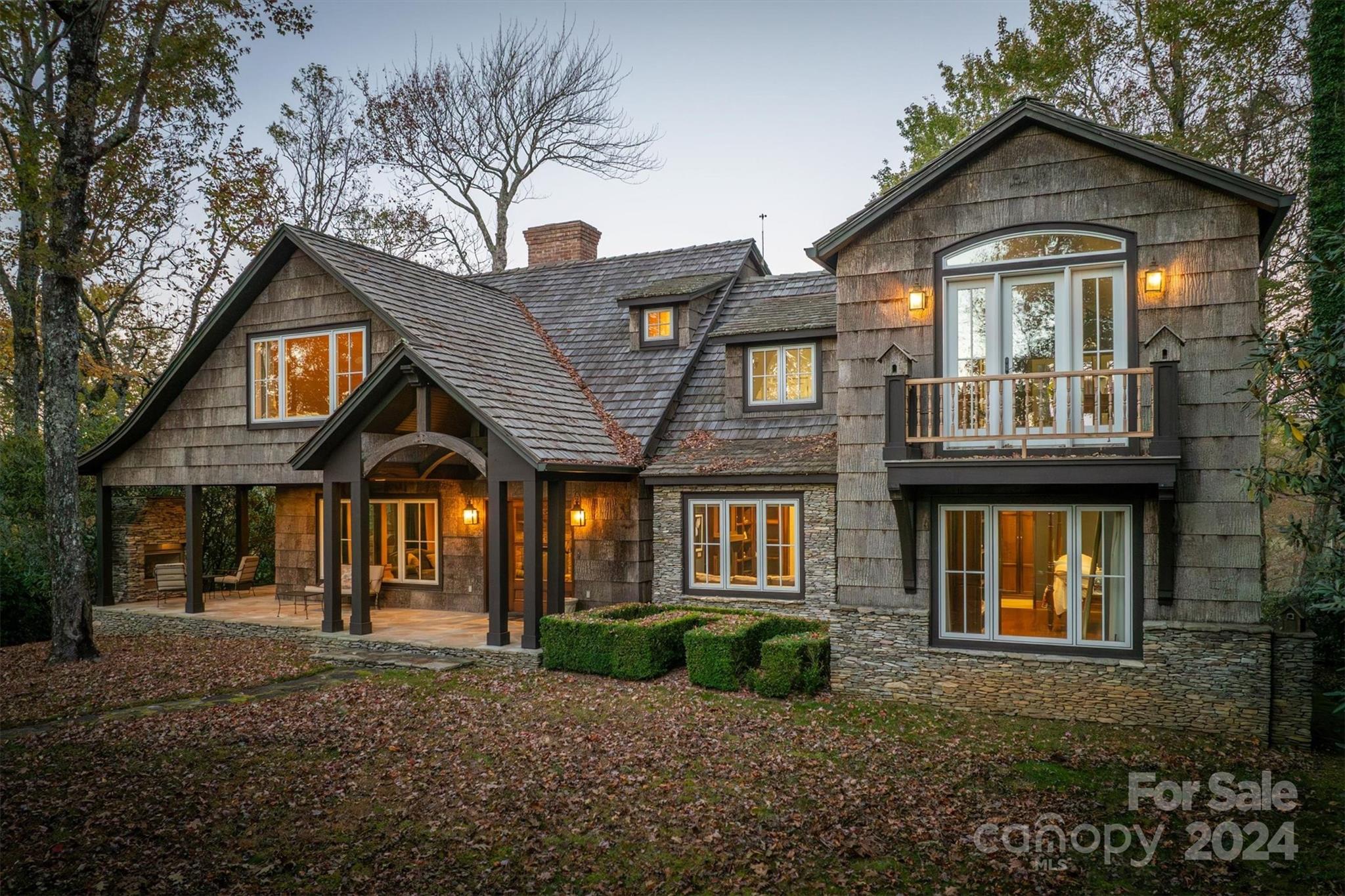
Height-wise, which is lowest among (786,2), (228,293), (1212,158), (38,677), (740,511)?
(38,677)

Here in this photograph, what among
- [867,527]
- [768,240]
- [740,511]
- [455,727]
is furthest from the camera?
[768,240]

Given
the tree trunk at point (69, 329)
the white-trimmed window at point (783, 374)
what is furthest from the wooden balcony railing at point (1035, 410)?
the tree trunk at point (69, 329)

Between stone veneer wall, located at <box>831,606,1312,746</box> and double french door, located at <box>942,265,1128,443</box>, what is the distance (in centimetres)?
223

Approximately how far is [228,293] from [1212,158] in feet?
60.7

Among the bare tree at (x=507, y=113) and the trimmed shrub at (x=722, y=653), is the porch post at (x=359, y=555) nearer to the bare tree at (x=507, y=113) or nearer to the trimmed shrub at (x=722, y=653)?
the trimmed shrub at (x=722, y=653)

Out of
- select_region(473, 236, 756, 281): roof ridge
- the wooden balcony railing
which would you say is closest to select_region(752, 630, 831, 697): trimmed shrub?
the wooden balcony railing

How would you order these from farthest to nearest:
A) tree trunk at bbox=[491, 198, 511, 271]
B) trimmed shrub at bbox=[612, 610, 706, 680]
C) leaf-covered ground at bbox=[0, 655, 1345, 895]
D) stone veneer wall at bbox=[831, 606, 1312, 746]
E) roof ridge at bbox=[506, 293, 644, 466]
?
tree trunk at bbox=[491, 198, 511, 271], roof ridge at bbox=[506, 293, 644, 466], trimmed shrub at bbox=[612, 610, 706, 680], stone veneer wall at bbox=[831, 606, 1312, 746], leaf-covered ground at bbox=[0, 655, 1345, 895]

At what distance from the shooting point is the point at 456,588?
1434 cm

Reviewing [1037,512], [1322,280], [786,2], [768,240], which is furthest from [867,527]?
[768,240]

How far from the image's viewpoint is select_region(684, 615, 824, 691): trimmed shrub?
31.7 feet

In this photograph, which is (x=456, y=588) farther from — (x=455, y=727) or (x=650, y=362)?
(x=455, y=727)

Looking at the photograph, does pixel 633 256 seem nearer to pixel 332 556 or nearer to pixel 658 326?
pixel 658 326

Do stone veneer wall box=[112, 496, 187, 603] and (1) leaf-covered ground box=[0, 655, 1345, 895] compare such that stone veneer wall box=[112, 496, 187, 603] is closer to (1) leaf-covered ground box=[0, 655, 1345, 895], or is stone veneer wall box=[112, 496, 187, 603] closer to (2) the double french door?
(1) leaf-covered ground box=[0, 655, 1345, 895]

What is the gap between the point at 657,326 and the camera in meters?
15.2
